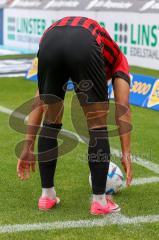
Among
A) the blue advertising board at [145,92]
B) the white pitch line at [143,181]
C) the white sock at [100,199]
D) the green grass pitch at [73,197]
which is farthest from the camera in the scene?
the blue advertising board at [145,92]

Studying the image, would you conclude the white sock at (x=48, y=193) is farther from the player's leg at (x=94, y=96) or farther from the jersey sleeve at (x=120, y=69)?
the jersey sleeve at (x=120, y=69)

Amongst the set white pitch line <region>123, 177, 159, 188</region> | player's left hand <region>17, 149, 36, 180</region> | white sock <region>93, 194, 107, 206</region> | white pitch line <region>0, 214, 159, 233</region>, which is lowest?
white pitch line <region>123, 177, 159, 188</region>

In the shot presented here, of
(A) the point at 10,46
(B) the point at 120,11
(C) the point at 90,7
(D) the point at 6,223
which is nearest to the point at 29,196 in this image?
(D) the point at 6,223

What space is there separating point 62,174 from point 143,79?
466 centimetres

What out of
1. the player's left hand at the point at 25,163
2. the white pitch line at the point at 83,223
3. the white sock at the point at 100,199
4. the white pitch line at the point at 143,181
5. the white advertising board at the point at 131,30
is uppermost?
the player's left hand at the point at 25,163

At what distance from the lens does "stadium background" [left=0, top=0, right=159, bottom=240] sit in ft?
13.8

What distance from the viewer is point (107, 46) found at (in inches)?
171

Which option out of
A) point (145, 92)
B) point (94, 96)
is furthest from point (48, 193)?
point (145, 92)

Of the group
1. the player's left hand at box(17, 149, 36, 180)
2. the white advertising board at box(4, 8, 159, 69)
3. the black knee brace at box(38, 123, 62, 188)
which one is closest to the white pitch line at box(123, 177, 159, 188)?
the black knee brace at box(38, 123, 62, 188)

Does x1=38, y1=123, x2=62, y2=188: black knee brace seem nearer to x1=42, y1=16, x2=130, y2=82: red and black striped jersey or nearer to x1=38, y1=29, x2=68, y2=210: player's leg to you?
x1=38, y1=29, x2=68, y2=210: player's leg

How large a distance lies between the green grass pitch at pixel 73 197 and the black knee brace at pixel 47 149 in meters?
0.32

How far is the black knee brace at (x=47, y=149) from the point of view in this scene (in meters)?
4.52

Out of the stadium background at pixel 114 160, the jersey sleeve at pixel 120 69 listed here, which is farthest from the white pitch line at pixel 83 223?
the jersey sleeve at pixel 120 69

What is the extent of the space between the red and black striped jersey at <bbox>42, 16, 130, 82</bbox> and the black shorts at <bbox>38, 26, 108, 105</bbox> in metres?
0.06
